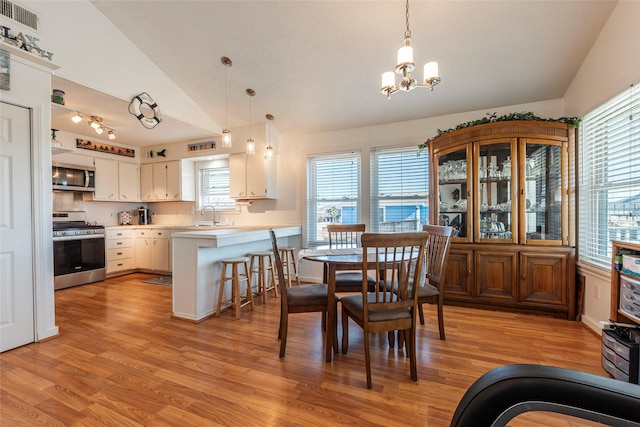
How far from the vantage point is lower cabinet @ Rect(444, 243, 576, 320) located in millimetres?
2996

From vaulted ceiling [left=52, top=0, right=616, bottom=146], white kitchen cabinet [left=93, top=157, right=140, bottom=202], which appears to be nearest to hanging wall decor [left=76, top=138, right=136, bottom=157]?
white kitchen cabinet [left=93, top=157, right=140, bottom=202]

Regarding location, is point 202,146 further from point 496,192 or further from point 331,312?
point 496,192

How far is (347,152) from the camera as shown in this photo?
4480 mm

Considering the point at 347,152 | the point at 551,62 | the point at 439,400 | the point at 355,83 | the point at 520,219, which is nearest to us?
the point at 439,400

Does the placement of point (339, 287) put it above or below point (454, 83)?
below

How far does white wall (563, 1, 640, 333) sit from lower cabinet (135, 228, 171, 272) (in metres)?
5.81

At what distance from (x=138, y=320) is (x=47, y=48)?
2.84m

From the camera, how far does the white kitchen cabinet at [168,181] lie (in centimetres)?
536

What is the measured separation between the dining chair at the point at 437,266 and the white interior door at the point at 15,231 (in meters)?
3.42

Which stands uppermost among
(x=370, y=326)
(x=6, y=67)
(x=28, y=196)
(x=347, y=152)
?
(x=6, y=67)

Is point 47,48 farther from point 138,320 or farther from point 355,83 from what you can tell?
point 355,83

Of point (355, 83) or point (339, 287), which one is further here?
point (355, 83)

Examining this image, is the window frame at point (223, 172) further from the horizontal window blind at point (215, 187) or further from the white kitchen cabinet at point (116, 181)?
the white kitchen cabinet at point (116, 181)

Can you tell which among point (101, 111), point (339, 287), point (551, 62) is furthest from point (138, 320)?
point (551, 62)
